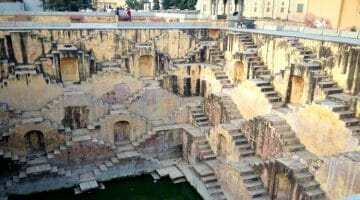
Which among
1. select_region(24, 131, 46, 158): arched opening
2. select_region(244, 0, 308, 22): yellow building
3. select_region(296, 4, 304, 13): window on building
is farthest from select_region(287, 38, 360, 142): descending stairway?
select_region(244, 0, 308, 22): yellow building

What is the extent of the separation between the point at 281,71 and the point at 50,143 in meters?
10.3

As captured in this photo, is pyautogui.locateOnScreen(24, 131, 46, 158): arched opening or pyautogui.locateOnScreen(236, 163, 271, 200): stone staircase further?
pyautogui.locateOnScreen(24, 131, 46, 158): arched opening

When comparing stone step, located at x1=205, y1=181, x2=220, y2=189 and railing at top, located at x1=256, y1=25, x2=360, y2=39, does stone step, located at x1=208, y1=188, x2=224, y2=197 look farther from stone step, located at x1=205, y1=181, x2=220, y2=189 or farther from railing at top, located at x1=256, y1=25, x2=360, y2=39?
railing at top, located at x1=256, y1=25, x2=360, y2=39

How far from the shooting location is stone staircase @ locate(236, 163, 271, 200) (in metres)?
11.1

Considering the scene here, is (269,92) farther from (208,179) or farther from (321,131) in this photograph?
(208,179)

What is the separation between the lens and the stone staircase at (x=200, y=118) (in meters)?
16.1

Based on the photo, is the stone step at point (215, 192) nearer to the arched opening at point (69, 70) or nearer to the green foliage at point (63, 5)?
the arched opening at point (69, 70)

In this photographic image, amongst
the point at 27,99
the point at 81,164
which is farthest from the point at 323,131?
the point at 27,99

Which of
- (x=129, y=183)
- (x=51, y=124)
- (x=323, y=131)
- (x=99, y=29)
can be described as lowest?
(x=129, y=183)

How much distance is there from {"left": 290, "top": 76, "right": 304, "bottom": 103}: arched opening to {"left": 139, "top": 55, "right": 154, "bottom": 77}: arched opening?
25.5ft

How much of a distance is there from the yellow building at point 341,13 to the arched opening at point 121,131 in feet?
50.0

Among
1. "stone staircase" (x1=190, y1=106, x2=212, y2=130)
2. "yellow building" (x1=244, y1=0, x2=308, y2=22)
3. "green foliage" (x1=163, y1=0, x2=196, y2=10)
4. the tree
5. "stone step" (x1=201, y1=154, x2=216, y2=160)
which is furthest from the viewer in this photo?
the tree

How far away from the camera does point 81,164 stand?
14.5 metres

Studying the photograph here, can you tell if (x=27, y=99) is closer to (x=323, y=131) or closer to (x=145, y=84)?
(x=145, y=84)
